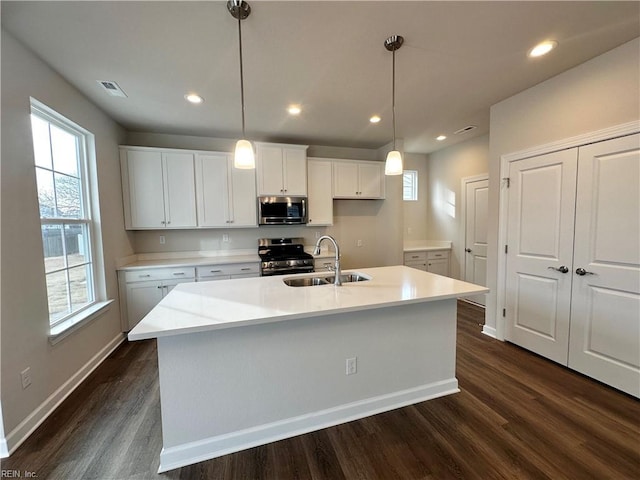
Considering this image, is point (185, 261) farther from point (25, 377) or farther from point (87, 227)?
point (25, 377)

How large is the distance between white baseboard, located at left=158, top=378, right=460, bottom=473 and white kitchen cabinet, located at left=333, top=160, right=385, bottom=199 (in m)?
2.97

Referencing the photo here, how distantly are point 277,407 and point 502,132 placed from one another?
3.44 m

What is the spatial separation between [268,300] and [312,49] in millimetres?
1858

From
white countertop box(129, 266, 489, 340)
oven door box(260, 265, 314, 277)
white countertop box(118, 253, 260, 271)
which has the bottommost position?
oven door box(260, 265, 314, 277)

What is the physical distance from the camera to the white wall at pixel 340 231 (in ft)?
12.6

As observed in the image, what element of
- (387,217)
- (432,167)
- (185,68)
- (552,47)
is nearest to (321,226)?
(387,217)

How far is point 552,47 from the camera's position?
202 centimetres

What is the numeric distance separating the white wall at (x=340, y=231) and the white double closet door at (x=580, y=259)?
69.2 inches

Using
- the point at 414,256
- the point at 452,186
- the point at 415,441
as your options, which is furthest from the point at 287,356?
the point at 452,186

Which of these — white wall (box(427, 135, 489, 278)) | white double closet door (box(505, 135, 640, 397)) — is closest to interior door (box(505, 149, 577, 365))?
white double closet door (box(505, 135, 640, 397))

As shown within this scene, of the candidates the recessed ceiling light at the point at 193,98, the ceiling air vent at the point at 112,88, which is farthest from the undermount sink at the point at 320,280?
the ceiling air vent at the point at 112,88

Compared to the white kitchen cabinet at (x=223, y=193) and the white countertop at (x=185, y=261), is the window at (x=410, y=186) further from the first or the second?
the white countertop at (x=185, y=261)

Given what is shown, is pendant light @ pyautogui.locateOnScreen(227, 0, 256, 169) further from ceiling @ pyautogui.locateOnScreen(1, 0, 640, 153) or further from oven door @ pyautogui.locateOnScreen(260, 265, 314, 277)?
oven door @ pyautogui.locateOnScreen(260, 265, 314, 277)

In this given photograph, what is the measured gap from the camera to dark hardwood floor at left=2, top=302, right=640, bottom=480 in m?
1.48
